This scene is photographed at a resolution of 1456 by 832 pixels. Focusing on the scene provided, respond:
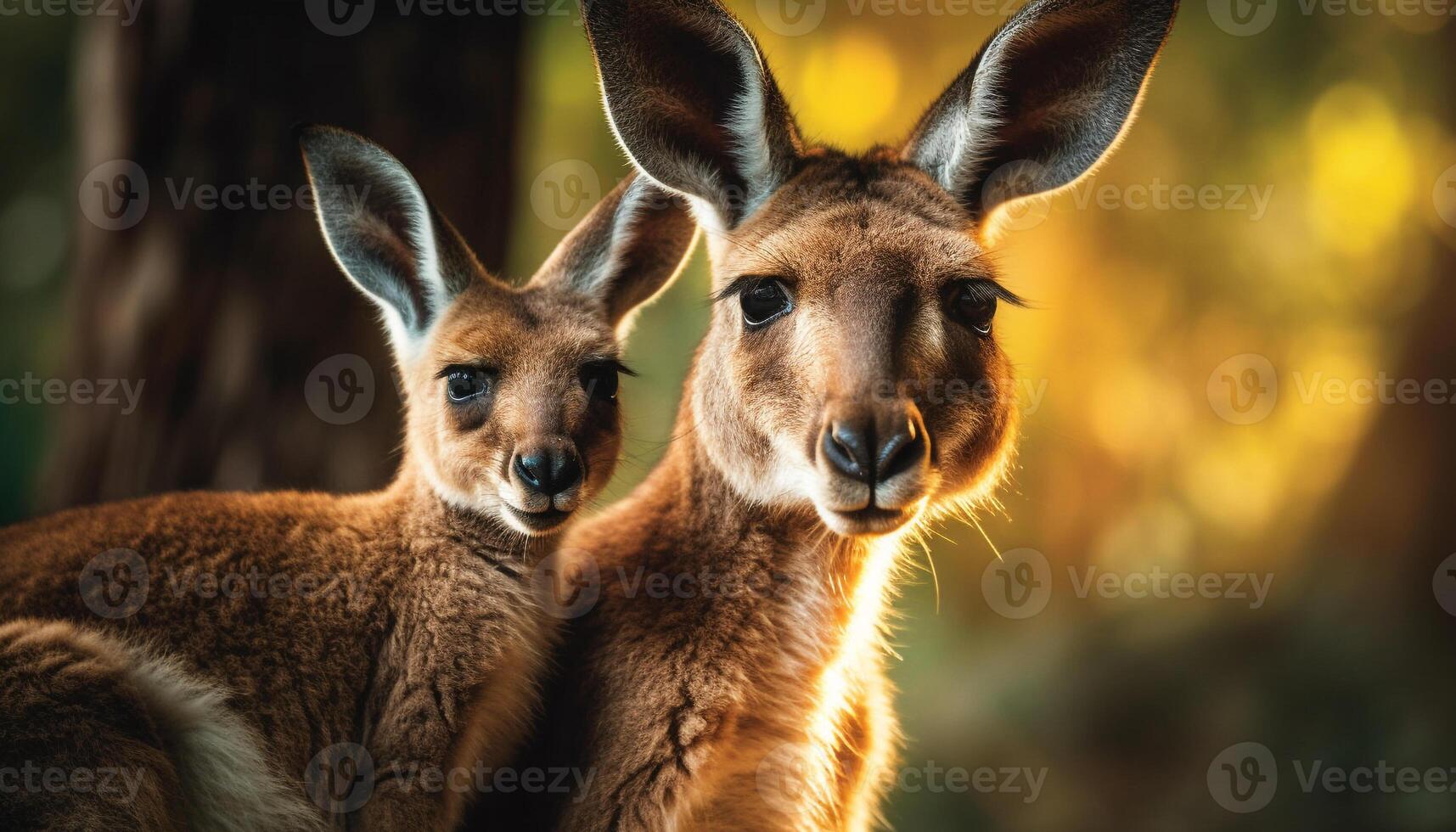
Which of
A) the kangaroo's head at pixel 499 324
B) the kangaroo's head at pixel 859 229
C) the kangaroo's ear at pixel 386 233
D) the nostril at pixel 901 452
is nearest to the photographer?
the nostril at pixel 901 452

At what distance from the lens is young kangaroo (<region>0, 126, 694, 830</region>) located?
2.60m

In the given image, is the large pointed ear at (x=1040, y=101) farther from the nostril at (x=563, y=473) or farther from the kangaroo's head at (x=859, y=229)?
the nostril at (x=563, y=473)

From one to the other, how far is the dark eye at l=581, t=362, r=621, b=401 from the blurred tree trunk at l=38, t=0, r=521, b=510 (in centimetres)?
166

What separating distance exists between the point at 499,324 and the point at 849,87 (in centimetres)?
511

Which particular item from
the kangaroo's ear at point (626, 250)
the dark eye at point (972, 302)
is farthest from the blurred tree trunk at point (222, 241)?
the dark eye at point (972, 302)

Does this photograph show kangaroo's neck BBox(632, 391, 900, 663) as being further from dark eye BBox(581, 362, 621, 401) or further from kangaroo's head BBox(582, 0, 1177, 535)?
dark eye BBox(581, 362, 621, 401)

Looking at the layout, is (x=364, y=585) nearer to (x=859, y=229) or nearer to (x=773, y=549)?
(x=773, y=549)

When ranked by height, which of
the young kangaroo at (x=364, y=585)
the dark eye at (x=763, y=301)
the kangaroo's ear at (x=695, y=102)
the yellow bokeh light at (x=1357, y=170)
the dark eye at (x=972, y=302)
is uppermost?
the yellow bokeh light at (x=1357, y=170)

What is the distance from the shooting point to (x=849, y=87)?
790cm

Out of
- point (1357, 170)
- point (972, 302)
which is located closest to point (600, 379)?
point (972, 302)

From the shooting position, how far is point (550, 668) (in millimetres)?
3252

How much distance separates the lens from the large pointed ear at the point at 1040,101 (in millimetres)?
3195

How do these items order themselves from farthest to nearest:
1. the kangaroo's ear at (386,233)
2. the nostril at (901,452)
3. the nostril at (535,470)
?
the kangaroo's ear at (386,233) → the nostril at (535,470) → the nostril at (901,452)

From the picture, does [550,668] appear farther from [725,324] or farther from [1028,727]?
[1028,727]
